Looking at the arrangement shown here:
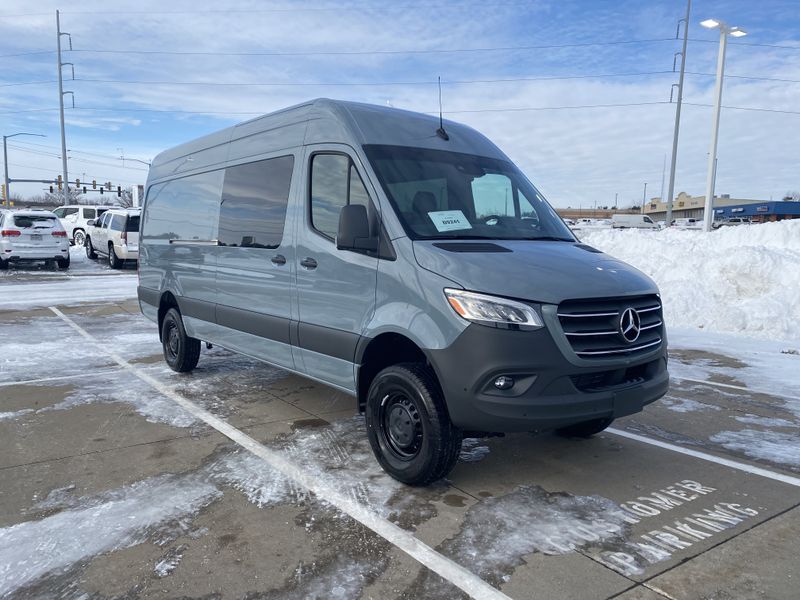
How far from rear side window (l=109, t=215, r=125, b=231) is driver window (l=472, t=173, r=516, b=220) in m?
18.6

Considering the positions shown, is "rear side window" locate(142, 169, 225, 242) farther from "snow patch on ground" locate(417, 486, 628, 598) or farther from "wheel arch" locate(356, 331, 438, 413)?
"snow patch on ground" locate(417, 486, 628, 598)

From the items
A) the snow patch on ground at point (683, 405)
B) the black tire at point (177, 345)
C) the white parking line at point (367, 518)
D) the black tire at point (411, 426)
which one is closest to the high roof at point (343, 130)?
the black tire at point (411, 426)

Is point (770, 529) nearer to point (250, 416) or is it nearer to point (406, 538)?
point (406, 538)

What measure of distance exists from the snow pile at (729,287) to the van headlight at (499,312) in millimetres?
7807

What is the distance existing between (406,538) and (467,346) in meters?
1.12

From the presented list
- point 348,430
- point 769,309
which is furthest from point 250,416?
point 769,309

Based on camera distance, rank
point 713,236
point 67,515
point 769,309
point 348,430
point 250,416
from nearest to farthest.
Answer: point 67,515 → point 348,430 → point 250,416 → point 769,309 → point 713,236

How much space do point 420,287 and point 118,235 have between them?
64.2ft

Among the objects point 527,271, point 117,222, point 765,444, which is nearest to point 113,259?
point 117,222

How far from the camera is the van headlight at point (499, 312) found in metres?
3.47

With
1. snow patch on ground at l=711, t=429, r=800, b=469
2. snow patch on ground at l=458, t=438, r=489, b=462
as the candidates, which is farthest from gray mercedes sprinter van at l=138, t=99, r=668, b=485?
snow patch on ground at l=711, t=429, r=800, b=469

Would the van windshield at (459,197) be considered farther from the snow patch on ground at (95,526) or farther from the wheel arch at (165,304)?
the wheel arch at (165,304)

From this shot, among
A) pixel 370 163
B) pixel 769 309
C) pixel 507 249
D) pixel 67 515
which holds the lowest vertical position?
pixel 67 515

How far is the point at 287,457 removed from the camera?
4.52m
